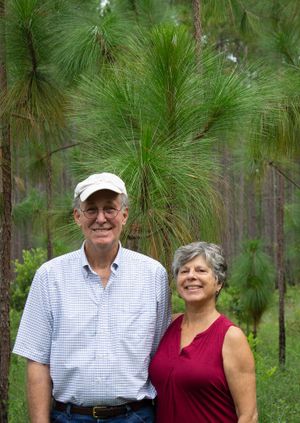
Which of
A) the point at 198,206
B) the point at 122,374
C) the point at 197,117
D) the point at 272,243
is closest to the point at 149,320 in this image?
the point at 122,374

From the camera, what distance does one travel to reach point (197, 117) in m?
3.86

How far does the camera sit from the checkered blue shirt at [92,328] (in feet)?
8.32

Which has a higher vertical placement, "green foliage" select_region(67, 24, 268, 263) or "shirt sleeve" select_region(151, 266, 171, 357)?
"green foliage" select_region(67, 24, 268, 263)

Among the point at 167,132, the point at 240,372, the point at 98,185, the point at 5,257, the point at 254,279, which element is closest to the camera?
the point at 240,372

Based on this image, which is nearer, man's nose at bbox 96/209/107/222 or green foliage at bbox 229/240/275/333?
man's nose at bbox 96/209/107/222

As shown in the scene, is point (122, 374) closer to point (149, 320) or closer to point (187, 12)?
point (149, 320)

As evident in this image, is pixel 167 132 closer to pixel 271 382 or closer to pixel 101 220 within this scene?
pixel 101 220

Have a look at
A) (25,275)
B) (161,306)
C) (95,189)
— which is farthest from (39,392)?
(25,275)

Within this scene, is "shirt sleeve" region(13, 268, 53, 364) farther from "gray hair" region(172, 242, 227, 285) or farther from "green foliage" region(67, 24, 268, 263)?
"green foliage" region(67, 24, 268, 263)

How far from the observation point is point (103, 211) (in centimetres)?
268

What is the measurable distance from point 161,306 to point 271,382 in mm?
5994

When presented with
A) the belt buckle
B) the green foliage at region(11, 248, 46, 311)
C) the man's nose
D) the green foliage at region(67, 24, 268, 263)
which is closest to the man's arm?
the belt buckle

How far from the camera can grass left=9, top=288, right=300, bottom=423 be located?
654 centimetres

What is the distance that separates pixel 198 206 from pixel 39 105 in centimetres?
230
